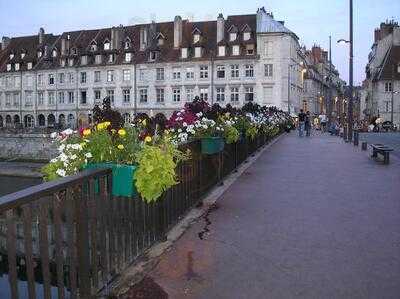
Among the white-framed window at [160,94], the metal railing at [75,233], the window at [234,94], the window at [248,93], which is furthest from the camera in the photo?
the white-framed window at [160,94]

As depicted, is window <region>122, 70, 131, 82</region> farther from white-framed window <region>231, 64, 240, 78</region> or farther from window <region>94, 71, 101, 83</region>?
white-framed window <region>231, 64, 240, 78</region>

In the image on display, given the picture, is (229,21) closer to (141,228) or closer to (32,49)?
(32,49)

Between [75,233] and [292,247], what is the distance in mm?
2701

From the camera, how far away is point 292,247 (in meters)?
5.98

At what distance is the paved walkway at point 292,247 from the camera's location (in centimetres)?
473

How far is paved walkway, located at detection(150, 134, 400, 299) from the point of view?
4730 mm

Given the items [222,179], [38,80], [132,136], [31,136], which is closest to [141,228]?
[132,136]

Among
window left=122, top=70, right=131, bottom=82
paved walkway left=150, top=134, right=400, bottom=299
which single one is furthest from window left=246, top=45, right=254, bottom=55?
paved walkway left=150, top=134, right=400, bottom=299

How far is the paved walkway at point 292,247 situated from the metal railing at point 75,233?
413 mm

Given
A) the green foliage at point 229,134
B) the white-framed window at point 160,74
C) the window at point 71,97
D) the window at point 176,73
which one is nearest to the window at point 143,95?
the white-framed window at point 160,74

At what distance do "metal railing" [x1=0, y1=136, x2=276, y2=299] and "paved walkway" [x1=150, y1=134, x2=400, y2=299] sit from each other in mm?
413

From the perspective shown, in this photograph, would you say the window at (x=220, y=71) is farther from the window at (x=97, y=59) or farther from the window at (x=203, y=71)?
the window at (x=97, y=59)

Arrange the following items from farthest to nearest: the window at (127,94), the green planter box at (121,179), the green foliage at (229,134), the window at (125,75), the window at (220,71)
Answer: the window at (125,75)
the window at (127,94)
the window at (220,71)
the green foliage at (229,134)
the green planter box at (121,179)

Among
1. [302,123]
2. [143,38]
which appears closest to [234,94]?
[143,38]
